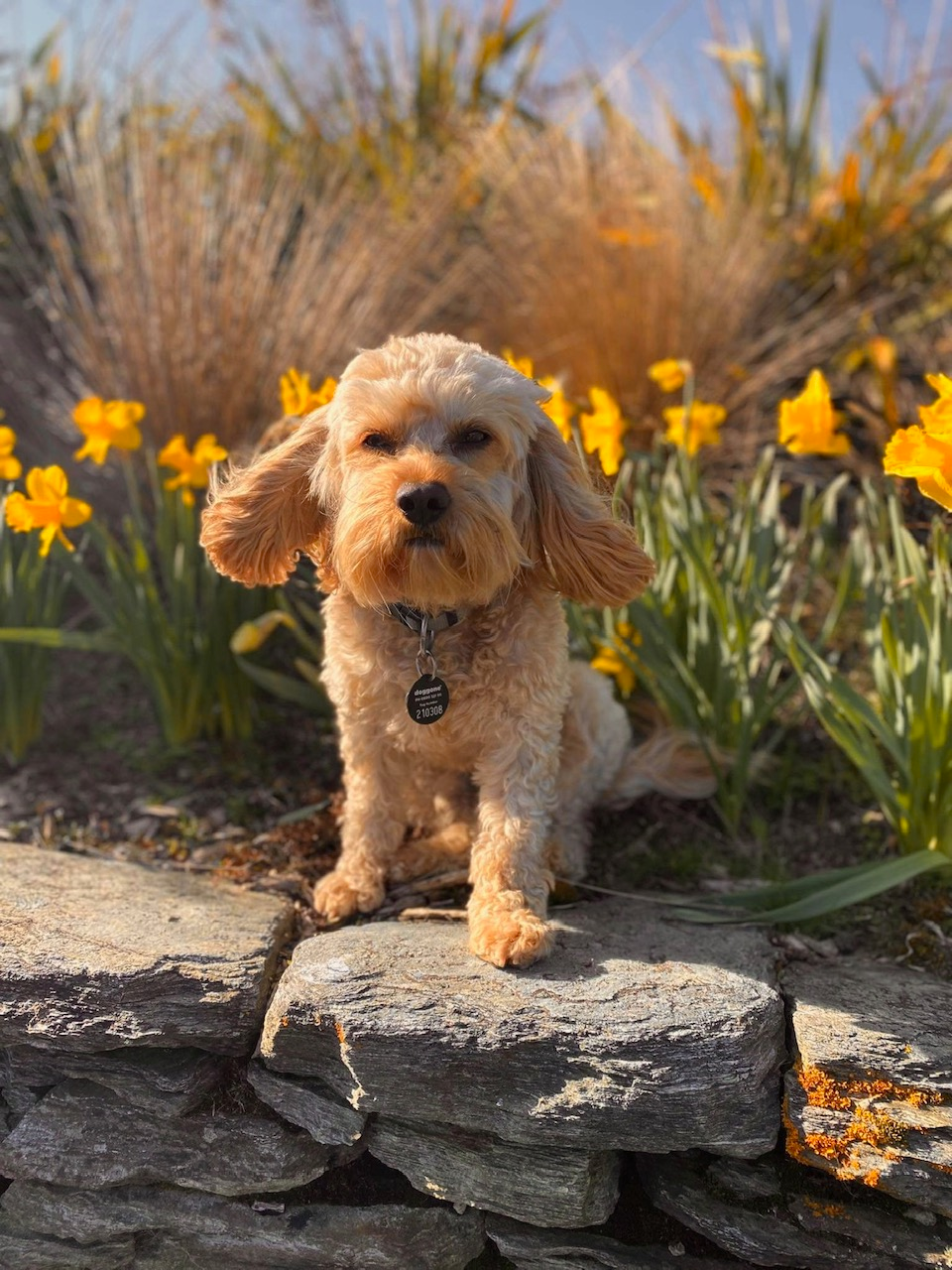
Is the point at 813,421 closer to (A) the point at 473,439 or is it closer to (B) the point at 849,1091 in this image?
(A) the point at 473,439

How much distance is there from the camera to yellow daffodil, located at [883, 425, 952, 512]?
2330 mm

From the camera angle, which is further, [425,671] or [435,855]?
[435,855]

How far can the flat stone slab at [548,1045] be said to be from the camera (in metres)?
2.26

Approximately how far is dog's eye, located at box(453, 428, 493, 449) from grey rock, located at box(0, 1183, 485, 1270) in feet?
6.24

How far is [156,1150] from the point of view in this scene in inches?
100

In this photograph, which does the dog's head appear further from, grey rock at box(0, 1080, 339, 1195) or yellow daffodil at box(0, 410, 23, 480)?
grey rock at box(0, 1080, 339, 1195)

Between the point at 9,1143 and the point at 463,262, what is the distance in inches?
193

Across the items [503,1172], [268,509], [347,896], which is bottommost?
[503,1172]

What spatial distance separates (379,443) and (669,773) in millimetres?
1599

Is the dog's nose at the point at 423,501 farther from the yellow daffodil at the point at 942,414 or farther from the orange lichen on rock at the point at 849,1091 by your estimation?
the orange lichen on rock at the point at 849,1091

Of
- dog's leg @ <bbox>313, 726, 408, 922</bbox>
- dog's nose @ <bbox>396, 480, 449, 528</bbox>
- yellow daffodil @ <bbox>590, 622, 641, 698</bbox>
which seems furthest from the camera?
yellow daffodil @ <bbox>590, 622, 641, 698</bbox>

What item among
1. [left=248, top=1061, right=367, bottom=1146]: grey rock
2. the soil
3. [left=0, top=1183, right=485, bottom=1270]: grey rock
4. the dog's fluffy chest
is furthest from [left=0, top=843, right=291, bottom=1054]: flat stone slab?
the dog's fluffy chest

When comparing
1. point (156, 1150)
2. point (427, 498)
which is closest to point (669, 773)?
point (427, 498)

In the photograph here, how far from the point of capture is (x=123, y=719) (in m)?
4.11
